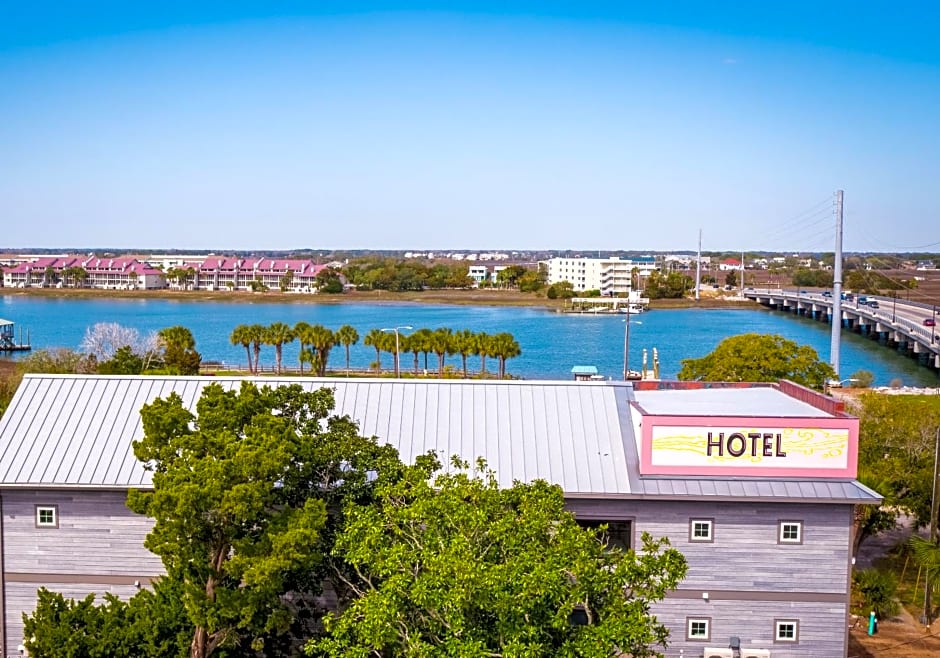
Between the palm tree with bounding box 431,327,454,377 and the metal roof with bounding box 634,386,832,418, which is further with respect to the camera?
the palm tree with bounding box 431,327,454,377

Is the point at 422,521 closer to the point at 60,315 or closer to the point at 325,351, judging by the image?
the point at 325,351

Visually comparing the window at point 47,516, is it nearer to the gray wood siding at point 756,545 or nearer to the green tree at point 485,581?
the green tree at point 485,581

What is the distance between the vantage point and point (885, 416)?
27219 millimetres

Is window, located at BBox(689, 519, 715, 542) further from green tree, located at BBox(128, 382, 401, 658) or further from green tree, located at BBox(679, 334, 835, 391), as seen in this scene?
green tree, located at BBox(679, 334, 835, 391)

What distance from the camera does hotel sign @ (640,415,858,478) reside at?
16766 millimetres

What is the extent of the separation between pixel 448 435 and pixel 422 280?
18172cm

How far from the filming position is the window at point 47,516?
17.3 m

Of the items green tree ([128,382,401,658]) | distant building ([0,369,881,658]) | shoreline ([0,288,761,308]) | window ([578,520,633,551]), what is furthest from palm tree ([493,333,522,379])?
shoreline ([0,288,761,308])

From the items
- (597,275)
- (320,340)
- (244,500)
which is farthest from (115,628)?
(597,275)

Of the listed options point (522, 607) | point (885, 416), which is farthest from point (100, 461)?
point (885, 416)

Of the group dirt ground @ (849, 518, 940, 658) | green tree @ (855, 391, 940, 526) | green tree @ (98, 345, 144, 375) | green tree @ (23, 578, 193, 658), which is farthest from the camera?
green tree @ (98, 345, 144, 375)

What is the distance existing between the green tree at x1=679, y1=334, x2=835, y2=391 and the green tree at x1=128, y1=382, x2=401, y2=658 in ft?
81.0

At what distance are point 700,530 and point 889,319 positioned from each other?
306 ft

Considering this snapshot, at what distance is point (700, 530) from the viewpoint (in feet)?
55.3
